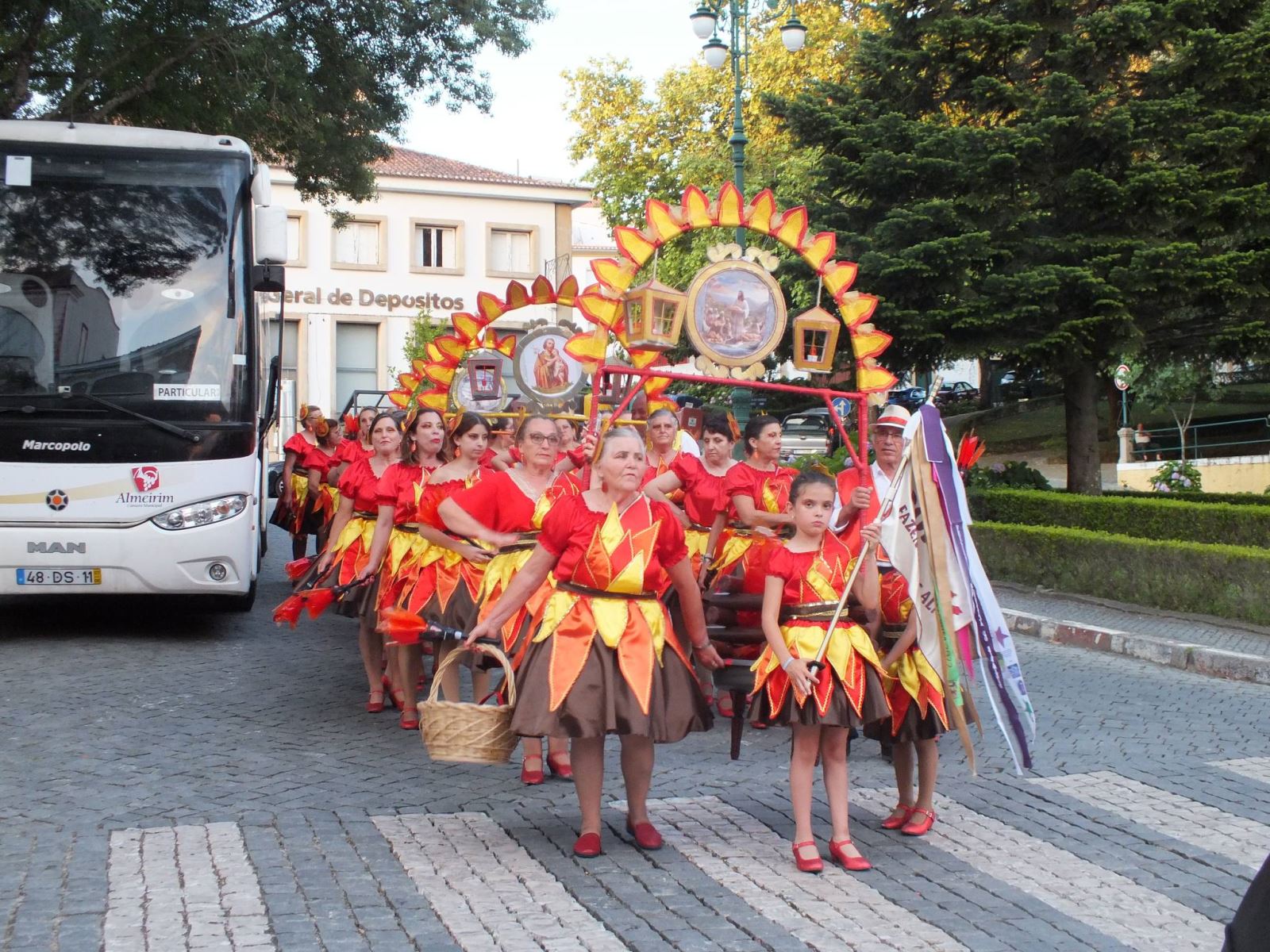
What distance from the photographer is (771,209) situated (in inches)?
323

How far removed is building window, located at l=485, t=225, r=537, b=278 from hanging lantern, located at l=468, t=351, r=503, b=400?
129 feet

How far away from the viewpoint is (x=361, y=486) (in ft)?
29.6

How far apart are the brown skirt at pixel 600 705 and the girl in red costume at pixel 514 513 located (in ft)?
4.91

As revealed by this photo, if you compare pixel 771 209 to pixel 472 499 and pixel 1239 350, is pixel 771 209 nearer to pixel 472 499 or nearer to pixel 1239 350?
pixel 472 499

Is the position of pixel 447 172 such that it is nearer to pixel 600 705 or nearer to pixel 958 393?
pixel 958 393

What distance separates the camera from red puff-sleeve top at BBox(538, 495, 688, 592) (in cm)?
559

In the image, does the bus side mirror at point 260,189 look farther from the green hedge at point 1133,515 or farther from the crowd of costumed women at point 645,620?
the green hedge at point 1133,515

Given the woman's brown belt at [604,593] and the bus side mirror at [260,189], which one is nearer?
the woman's brown belt at [604,593]

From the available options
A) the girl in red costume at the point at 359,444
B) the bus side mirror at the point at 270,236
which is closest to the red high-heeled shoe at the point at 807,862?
the girl in red costume at the point at 359,444

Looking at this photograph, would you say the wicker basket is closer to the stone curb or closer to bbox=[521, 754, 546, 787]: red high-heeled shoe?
bbox=[521, 754, 546, 787]: red high-heeled shoe

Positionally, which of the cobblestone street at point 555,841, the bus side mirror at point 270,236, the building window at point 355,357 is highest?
the building window at point 355,357

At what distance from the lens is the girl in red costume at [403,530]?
826cm

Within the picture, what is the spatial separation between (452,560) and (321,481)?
20.8 feet

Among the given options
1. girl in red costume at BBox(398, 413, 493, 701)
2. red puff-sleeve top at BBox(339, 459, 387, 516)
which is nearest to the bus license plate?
red puff-sleeve top at BBox(339, 459, 387, 516)
